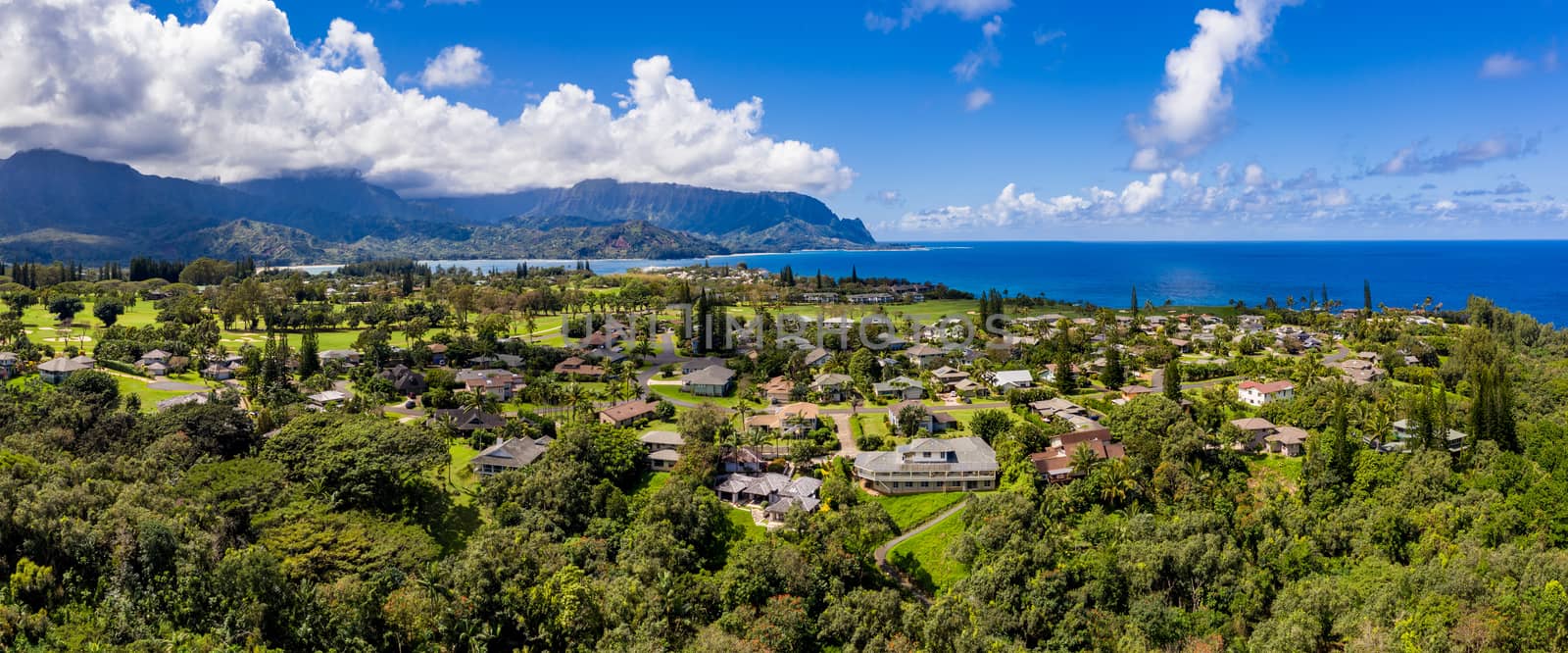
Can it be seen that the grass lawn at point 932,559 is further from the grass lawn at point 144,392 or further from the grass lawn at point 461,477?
the grass lawn at point 144,392

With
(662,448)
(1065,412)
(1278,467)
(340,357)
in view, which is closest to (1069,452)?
(1065,412)

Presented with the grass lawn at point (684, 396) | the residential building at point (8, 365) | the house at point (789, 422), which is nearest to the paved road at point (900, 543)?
the house at point (789, 422)

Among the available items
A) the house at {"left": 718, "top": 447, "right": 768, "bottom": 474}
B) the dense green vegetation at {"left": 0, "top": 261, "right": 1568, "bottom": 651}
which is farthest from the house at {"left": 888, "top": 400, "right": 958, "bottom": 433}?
the house at {"left": 718, "top": 447, "right": 768, "bottom": 474}

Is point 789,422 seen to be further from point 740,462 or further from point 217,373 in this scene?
point 217,373

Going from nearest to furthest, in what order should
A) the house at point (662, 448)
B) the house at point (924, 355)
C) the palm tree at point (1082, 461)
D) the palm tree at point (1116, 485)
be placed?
the palm tree at point (1116, 485) → the palm tree at point (1082, 461) → the house at point (662, 448) → the house at point (924, 355)

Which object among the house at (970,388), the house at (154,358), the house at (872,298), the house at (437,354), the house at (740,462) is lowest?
the house at (740,462)

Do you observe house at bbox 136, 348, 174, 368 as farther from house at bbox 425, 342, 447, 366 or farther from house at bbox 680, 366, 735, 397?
house at bbox 680, 366, 735, 397
